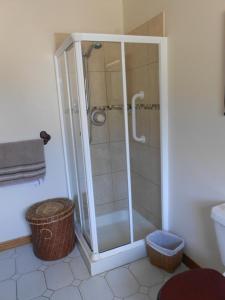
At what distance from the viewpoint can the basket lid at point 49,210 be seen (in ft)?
6.62

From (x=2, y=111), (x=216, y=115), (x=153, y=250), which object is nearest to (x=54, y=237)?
(x=153, y=250)

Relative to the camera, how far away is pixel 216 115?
147cm

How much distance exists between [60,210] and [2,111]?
3.33 feet

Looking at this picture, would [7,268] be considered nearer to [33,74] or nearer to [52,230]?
[52,230]

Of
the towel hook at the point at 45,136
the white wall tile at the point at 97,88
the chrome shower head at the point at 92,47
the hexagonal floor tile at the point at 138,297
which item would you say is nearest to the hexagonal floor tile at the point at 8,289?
the hexagonal floor tile at the point at 138,297

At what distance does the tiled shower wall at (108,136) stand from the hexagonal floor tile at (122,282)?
50 cm

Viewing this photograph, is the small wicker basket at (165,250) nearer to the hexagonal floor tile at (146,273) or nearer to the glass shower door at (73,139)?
the hexagonal floor tile at (146,273)

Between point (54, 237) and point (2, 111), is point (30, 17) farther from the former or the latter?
point (54, 237)

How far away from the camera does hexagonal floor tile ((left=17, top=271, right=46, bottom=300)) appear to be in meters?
1.76

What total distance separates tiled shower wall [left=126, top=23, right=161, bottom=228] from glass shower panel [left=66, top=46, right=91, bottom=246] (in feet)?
1.43

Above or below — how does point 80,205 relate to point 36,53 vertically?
below

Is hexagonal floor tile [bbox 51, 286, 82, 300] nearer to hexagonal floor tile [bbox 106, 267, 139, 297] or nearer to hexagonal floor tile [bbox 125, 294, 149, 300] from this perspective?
hexagonal floor tile [bbox 106, 267, 139, 297]

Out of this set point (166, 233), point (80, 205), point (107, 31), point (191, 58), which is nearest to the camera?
point (191, 58)

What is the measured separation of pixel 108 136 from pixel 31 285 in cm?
134
